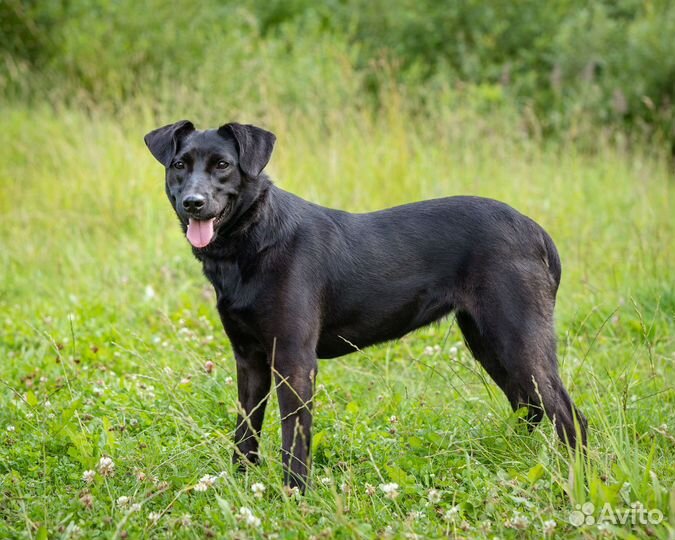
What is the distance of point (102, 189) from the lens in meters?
7.33

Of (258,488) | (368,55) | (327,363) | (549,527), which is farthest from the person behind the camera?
(368,55)

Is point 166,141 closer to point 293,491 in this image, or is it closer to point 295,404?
point 295,404

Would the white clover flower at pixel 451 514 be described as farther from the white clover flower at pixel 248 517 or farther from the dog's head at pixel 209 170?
the dog's head at pixel 209 170

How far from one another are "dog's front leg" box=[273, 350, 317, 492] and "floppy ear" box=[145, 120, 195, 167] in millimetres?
1063

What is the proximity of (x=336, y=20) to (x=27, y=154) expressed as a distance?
285 inches

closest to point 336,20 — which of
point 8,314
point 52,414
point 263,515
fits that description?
point 8,314

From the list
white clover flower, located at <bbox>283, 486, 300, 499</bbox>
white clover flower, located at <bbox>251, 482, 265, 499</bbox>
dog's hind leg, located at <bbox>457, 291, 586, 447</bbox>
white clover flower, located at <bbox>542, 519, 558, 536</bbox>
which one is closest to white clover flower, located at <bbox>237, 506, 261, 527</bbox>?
white clover flower, located at <bbox>251, 482, 265, 499</bbox>

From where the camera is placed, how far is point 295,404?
3.27 m

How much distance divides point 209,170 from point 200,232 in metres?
0.32

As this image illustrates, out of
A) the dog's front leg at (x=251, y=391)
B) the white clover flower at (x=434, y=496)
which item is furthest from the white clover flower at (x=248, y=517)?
the dog's front leg at (x=251, y=391)

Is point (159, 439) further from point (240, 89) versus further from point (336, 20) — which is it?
point (336, 20)

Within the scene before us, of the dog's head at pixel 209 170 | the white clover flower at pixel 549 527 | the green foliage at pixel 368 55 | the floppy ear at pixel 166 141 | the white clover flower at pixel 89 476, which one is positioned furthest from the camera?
the green foliage at pixel 368 55

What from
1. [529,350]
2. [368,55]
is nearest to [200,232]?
[529,350]

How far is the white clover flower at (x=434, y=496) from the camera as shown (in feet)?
9.46
